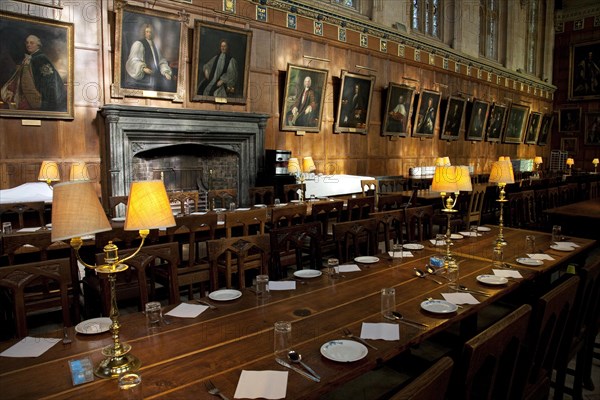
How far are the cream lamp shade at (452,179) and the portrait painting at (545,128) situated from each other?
1847cm

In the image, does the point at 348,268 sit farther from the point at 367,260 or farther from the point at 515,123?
the point at 515,123

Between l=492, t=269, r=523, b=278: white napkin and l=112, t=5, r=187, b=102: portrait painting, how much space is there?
588 cm

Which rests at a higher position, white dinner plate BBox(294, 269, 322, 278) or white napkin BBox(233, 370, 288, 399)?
white dinner plate BBox(294, 269, 322, 278)

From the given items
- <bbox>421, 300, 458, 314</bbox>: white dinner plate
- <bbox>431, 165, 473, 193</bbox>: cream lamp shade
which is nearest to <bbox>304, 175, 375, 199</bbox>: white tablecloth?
<bbox>431, 165, 473, 193</bbox>: cream lamp shade

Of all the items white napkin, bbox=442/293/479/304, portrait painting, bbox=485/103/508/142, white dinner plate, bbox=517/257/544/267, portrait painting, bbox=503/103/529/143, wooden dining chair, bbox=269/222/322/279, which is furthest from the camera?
portrait painting, bbox=503/103/529/143

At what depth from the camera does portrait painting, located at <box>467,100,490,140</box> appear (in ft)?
46.9

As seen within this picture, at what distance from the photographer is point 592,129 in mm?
18078

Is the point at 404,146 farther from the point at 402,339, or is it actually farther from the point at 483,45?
the point at 402,339

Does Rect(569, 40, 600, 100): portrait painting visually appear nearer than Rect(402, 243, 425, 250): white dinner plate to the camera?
No

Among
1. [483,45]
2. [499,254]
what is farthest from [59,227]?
[483,45]

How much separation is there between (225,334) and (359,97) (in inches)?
351

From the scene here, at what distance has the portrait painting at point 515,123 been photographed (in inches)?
654

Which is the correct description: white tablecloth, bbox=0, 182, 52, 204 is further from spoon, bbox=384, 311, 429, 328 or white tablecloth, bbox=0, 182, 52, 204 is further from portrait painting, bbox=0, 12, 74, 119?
spoon, bbox=384, 311, 429, 328

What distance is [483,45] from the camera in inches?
606
